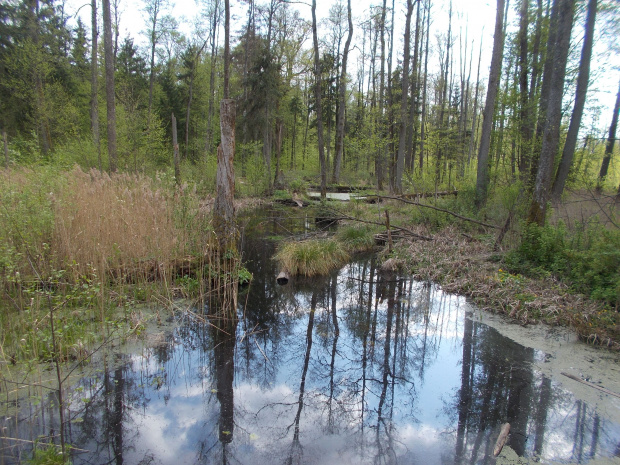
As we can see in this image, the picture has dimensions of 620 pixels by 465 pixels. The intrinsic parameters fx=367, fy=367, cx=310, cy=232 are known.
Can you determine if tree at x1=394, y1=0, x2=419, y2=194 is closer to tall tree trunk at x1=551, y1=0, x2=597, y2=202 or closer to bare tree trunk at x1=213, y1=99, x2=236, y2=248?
tall tree trunk at x1=551, y1=0, x2=597, y2=202

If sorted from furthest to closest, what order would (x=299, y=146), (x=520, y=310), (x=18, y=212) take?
(x=299, y=146), (x=520, y=310), (x=18, y=212)

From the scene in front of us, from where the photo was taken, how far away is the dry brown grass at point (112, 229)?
536 centimetres

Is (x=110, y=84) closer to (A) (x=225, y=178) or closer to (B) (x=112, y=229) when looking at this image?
→ (A) (x=225, y=178)

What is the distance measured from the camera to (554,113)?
7.02m

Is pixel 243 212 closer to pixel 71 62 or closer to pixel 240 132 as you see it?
pixel 240 132

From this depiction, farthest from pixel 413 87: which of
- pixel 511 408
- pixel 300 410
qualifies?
pixel 300 410

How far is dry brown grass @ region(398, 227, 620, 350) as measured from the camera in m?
5.03

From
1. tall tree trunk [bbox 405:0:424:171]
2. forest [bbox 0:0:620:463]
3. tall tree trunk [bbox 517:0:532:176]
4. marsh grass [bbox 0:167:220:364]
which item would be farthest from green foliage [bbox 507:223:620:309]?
tall tree trunk [bbox 405:0:424:171]

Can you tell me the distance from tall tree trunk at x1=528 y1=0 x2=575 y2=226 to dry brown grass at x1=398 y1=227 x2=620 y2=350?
1.35 m

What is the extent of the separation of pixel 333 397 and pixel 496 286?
4262 millimetres

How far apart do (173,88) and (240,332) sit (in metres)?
29.3

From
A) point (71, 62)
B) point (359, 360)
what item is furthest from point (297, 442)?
point (71, 62)

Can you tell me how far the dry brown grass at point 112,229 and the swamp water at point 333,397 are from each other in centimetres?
144

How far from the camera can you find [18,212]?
16.4ft
